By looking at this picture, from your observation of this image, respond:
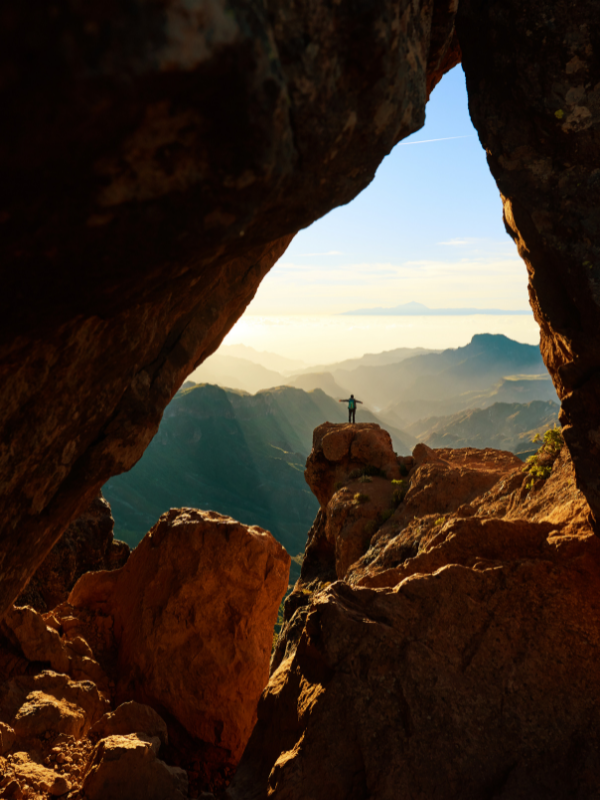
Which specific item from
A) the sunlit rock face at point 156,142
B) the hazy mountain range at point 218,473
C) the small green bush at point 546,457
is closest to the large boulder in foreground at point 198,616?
the small green bush at point 546,457

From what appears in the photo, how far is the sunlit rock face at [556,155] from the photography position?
7.73 meters

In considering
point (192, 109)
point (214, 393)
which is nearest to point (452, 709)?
point (192, 109)

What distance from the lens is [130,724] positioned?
11.8m

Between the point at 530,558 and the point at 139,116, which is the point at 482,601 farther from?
the point at 139,116

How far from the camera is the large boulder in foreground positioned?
1596cm

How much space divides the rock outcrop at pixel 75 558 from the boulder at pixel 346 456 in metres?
Result: 10.3

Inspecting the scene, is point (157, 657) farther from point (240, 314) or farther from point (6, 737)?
point (240, 314)

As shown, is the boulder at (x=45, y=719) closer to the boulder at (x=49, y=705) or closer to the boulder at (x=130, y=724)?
the boulder at (x=49, y=705)

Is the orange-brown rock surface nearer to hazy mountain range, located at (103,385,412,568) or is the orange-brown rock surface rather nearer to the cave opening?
the cave opening

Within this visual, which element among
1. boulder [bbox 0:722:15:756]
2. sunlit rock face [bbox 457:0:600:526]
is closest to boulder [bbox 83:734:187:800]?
boulder [bbox 0:722:15:756]

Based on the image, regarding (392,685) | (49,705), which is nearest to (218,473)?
(49,705)

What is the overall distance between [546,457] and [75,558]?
2015 cm

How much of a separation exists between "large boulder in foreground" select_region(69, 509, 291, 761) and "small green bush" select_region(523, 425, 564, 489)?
Result: 10129 millimetres

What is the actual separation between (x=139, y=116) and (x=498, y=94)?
688 centimetres
